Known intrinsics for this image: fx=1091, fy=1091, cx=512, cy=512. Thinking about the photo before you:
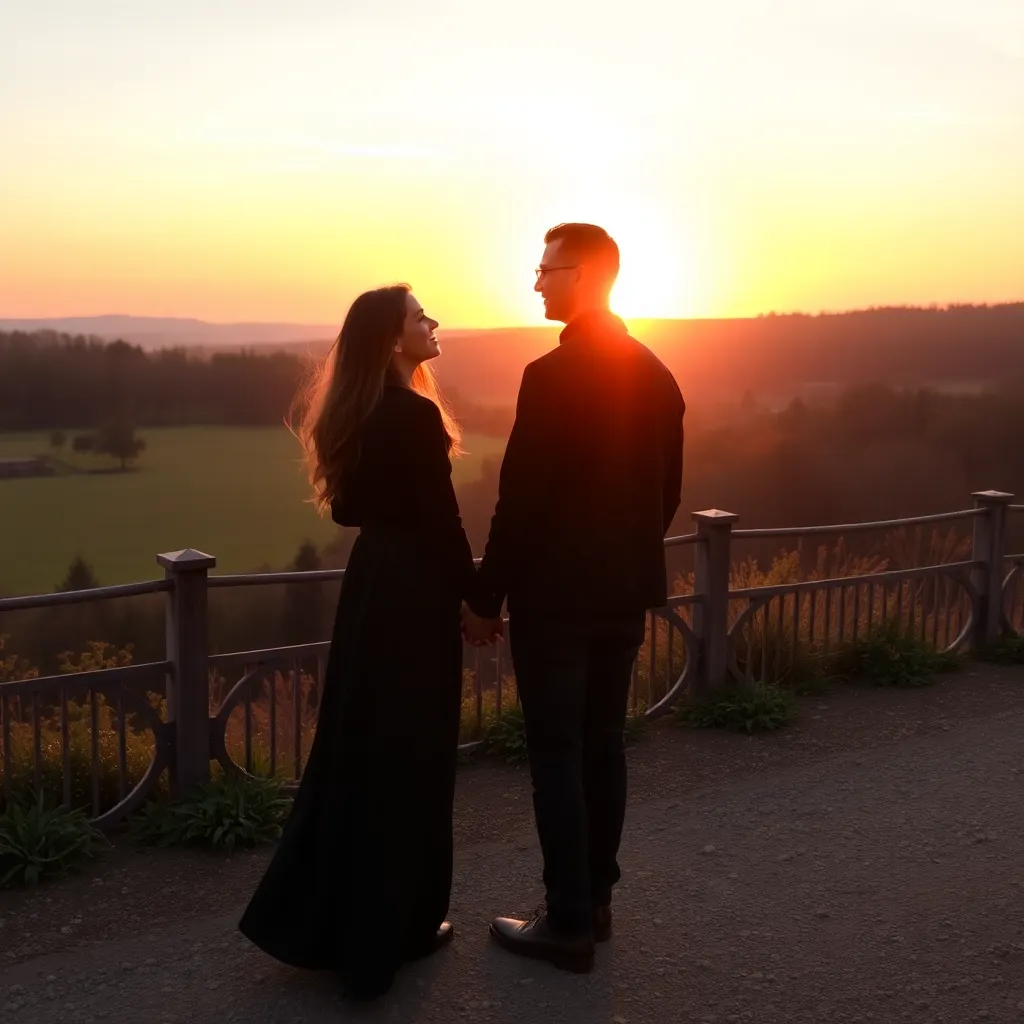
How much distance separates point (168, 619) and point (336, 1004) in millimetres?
2035

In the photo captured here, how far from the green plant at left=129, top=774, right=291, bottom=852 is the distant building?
33.9 metres

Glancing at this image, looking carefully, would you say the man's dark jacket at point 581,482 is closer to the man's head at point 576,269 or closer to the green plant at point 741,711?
the man's head at point 576,269

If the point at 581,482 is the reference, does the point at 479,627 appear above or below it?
below

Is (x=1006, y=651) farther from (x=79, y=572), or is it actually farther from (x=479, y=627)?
(x=79, y=572)

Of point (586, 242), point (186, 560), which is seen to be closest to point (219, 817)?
point (186, 560)

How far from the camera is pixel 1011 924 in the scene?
12.6 feet

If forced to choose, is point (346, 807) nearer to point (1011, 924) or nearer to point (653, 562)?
point (653, 562)

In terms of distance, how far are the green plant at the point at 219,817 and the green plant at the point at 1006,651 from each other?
524cm

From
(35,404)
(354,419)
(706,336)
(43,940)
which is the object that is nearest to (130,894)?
(43,940)

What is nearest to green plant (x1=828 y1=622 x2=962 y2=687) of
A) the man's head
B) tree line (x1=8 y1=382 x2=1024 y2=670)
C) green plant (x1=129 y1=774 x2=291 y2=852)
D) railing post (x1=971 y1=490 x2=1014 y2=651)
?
railing post (x1=971 y1=490 x2=1014 y2=651)

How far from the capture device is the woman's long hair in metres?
3.13

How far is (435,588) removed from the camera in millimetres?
3250

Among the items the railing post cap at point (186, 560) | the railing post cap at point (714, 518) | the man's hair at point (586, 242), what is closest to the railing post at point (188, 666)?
the railing post cap at point (186, 560)

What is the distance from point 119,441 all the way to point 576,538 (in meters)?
39.2
